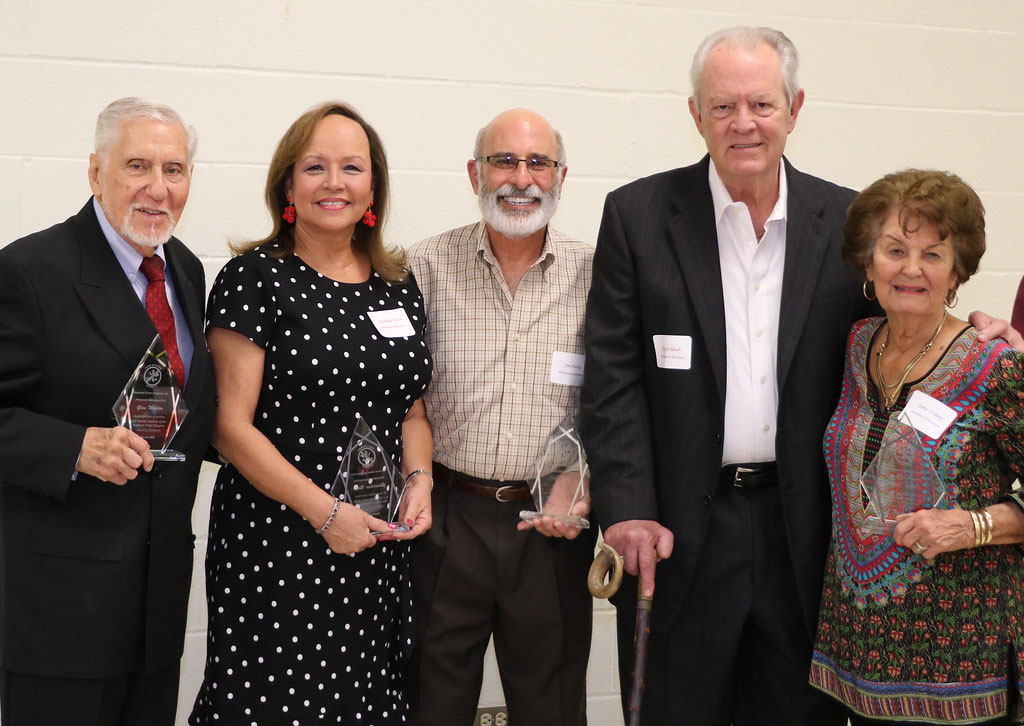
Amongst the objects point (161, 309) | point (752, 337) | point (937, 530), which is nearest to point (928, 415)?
point (937, 530)

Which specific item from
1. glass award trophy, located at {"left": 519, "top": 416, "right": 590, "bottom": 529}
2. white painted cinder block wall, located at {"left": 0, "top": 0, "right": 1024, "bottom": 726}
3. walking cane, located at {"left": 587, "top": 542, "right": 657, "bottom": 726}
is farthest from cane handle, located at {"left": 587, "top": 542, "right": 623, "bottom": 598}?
white painted cinder block wall, located at {"left": 0, "top": 0, "right": 1024, "bottom": 726}

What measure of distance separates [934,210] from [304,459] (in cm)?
140

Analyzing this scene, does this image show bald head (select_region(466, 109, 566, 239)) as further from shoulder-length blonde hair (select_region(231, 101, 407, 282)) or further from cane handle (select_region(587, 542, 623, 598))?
cane handle (select_region(587, 542, 623, 598))

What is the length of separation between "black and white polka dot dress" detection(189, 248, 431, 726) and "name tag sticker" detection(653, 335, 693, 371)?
1.94ft

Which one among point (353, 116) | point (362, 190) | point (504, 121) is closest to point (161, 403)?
point (362, 190)

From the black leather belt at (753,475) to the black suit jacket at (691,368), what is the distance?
0.19 feet

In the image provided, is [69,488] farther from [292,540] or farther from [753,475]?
[753,475]

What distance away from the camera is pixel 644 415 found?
2.22 metres

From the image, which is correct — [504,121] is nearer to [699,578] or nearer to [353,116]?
[353,116]

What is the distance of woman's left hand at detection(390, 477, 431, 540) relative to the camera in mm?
2266

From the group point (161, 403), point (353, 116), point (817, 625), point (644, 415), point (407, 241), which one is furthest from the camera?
point (407, 241)

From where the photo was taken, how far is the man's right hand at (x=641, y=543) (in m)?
2.09

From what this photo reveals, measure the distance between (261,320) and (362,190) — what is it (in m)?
0.41

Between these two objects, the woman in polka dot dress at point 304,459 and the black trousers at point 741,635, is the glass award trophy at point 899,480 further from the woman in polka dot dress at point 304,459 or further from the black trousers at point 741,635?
the woman in polka dot dress at point 304,459
